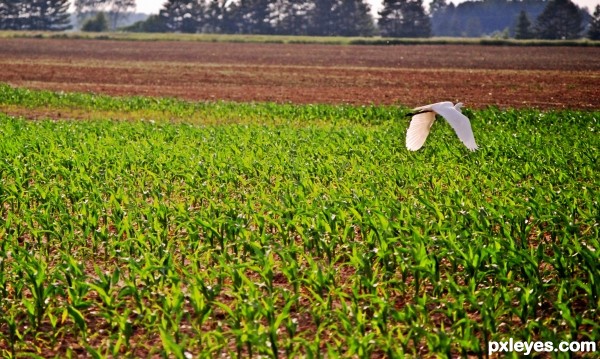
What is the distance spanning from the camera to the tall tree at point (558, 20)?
85.1 metres

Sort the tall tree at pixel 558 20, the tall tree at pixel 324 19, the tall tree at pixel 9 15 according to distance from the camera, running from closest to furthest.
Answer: the tall tree at pixel 558 20 → the tall tree at pixel 324 19 → the tall tree at pixel 9 15

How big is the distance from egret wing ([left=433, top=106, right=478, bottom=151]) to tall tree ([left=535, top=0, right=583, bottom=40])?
3199 inches

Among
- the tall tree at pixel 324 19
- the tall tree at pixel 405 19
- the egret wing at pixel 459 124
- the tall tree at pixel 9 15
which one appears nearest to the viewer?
the egret wing at pixel 459 124

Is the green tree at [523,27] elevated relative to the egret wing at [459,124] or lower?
elevated

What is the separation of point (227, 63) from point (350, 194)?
3652 cm

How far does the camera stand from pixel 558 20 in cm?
8650

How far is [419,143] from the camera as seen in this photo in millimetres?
10203

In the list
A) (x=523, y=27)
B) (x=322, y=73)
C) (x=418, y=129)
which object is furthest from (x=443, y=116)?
(x=523, y=27)

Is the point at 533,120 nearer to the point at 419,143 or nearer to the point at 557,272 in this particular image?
the point at 419,143

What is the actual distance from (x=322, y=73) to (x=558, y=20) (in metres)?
59.2

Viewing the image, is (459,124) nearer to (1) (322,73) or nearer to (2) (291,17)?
(1) (322,73)

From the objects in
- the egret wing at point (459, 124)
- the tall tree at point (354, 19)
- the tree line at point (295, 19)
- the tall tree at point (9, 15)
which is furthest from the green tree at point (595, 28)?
the egret wing at point (459, 124)

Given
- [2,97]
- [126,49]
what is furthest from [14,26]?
[2,97]

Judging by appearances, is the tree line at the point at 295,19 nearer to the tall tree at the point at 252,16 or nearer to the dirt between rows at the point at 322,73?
the tall tree at the point at 252,16
